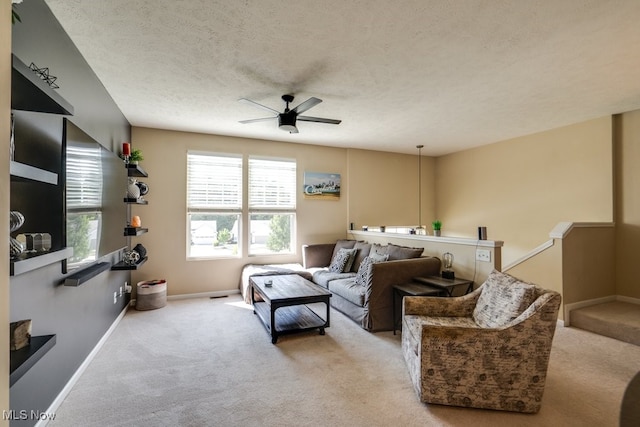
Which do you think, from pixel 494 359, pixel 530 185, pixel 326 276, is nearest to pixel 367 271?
pixel 326 276

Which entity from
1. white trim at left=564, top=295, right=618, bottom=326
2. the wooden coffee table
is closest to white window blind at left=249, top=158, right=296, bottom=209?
the wooden coffee table

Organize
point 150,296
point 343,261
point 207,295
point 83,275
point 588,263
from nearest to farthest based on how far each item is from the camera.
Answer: point 83,275
point 588,263
point 150,296
point 343,261
point 207,295

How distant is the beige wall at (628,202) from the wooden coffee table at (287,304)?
421cm

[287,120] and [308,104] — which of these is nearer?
[308,104]

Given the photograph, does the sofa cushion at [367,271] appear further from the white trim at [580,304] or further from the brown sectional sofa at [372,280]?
the white trim at [580,304]

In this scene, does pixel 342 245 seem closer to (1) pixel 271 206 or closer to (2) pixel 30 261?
(1) pixel 271 206

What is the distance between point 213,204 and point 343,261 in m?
2.42

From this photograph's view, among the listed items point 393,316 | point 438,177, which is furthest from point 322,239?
point 438,177

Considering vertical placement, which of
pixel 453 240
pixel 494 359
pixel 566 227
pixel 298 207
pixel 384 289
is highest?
pixel 298 207

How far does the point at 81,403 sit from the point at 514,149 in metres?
6.54

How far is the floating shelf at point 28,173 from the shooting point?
1157 mm

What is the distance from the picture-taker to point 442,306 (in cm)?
262

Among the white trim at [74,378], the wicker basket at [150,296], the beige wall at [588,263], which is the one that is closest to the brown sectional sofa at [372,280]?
the wicker basket at [150,296]

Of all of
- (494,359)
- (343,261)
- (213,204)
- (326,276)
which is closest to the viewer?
(494,359)
